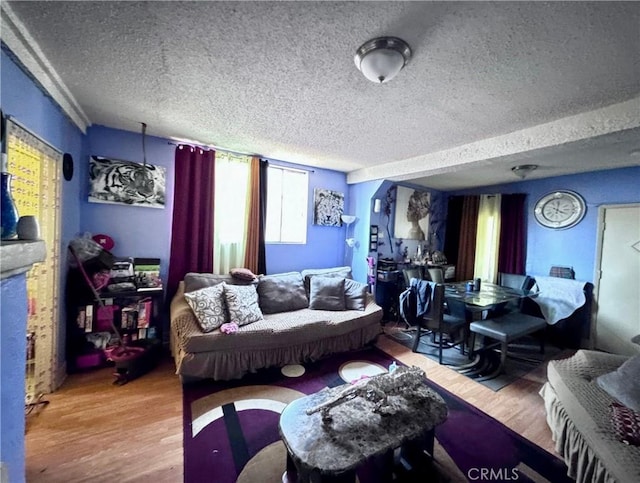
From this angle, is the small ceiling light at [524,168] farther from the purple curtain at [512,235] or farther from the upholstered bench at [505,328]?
the upholstered bench at [505,328]

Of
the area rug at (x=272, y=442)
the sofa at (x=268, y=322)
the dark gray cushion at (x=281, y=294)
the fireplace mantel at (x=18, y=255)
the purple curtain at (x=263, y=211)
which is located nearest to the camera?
the fireplace mantel at (x=18, y=255)

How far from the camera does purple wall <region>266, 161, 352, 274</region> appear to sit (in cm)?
358

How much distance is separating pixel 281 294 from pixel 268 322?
0.49m

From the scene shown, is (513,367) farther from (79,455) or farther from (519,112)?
(79,455)

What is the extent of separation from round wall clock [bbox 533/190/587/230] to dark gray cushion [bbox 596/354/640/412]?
261 cm

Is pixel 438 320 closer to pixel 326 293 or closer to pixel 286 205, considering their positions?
pixel 326 293

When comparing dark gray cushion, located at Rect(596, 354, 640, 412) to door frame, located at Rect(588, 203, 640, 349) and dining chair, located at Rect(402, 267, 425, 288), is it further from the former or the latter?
door frame, located at Rect(588, 203, 640, 349)

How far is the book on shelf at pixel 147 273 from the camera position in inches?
103

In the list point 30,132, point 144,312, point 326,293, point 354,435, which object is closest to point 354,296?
point 326,293

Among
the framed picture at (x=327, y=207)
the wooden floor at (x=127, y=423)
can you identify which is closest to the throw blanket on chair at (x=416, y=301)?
the wooden floor at (x=127, y=423)

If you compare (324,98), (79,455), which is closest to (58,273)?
(79,455)

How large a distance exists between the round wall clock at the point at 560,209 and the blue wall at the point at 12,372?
544 centimetres

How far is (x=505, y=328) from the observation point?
8.59 feet

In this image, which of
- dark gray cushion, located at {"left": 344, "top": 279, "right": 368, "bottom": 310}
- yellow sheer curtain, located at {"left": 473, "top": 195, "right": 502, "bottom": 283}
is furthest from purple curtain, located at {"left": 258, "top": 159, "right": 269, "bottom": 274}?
yellow sheer curtain, located at {"left": 473, "top": 195, "right": 502, "bottom": 283}
